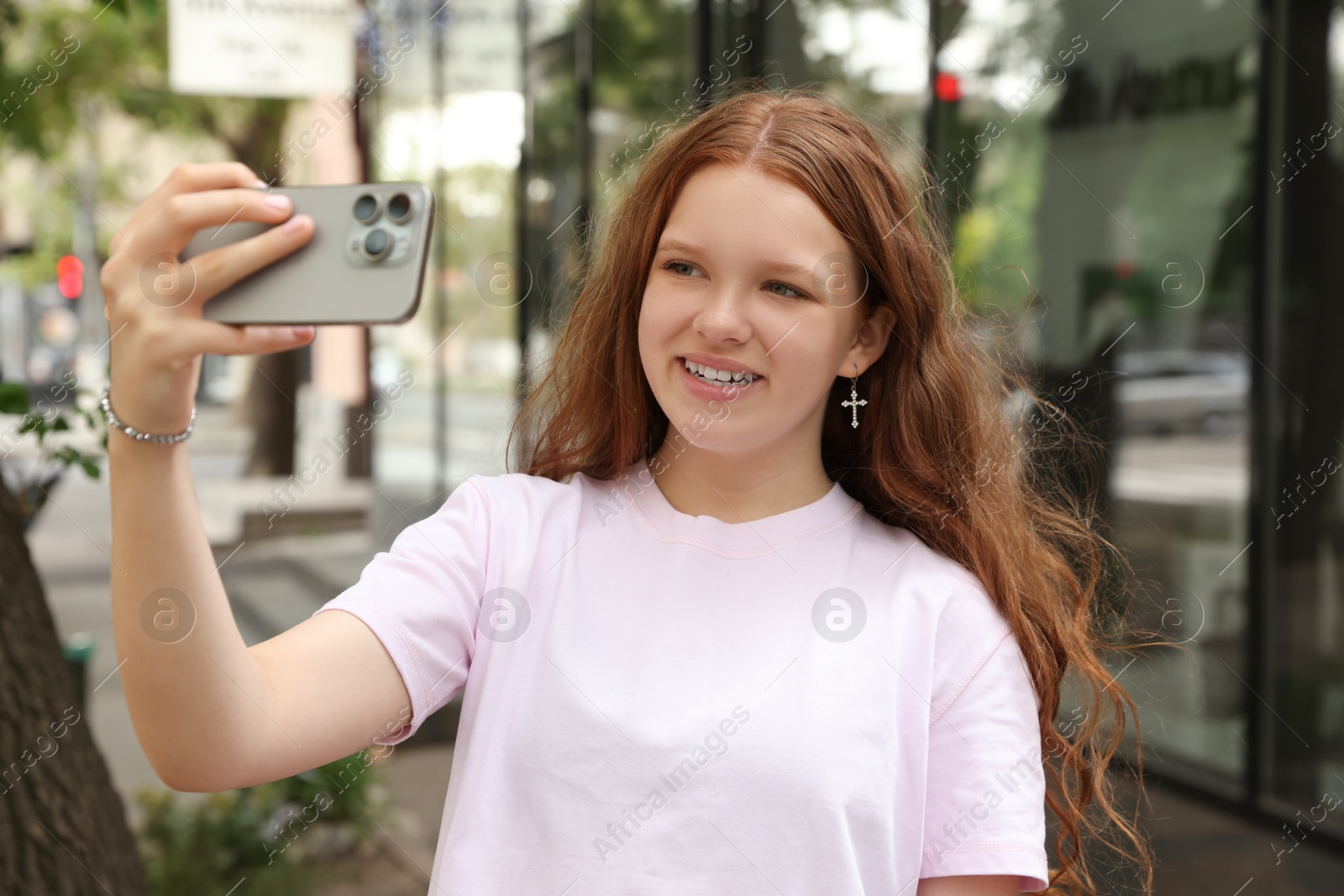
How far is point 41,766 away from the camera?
2.09 metres

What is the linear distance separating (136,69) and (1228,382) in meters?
8.52

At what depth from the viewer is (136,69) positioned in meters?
9.25

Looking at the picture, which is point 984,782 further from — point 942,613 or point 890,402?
point 890,402

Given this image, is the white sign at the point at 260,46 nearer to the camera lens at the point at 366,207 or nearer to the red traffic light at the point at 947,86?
the red traffic light at the point at 947,86

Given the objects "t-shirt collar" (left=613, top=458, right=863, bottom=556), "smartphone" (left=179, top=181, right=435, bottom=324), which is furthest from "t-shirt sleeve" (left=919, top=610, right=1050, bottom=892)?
"smartphone" (left=179, top=181, right=435, bottom=324)

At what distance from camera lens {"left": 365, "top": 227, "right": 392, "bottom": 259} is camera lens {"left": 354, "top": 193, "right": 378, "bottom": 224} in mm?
18

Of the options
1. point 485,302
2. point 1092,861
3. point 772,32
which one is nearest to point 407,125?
point 485,302

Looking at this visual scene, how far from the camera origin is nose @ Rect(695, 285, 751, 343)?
145 cm

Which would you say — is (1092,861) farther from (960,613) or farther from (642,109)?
(642,109)

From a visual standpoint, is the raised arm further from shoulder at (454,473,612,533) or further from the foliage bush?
the foliage bush

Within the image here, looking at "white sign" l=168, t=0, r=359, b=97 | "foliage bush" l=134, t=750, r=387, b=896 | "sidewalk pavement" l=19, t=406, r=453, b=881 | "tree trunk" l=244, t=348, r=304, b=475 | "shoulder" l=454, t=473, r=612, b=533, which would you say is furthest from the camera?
"tree trunk" l=244, t=348, r=304, b=475

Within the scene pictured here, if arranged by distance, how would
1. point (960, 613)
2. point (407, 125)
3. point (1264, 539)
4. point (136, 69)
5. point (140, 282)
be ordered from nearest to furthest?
point (140, 282)
point (960, 613)
point (1264, 539)
point (407, 125)
point (136, 69)

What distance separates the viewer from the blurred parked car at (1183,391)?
12.8 ft

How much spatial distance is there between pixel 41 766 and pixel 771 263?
1596mm
